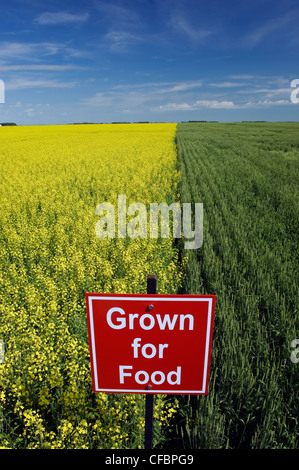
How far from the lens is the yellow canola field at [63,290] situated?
293 centimetres

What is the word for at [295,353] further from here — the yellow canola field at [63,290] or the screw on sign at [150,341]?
the screw on sign at [150,341]

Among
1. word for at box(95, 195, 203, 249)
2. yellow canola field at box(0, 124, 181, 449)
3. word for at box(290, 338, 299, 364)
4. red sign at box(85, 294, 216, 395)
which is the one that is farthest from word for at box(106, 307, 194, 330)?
word for at box(95, 195, 203, 249)

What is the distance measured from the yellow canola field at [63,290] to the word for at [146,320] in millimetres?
1360

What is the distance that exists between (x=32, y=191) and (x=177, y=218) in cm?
706

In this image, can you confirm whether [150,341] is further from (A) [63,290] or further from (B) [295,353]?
(A) [63,290]

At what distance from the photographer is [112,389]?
199 centimetres

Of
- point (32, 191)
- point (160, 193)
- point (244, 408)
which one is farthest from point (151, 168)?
point (244, 408)

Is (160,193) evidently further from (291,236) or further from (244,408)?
(244,408)

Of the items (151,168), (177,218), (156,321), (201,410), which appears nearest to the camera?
(156,321)

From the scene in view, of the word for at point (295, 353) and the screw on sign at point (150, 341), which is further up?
the screw on sign at point (150, 341)

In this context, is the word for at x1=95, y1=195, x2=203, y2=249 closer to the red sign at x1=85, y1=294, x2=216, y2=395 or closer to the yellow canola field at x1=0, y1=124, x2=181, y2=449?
the yellow canola field at x1=0, y1=124, x2=181, y2=449

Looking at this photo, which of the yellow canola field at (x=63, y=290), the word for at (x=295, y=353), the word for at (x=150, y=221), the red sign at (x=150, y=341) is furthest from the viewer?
the word for at (x=150, y=221)

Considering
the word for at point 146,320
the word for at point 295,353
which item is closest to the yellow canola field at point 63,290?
the word for at point 146,320
